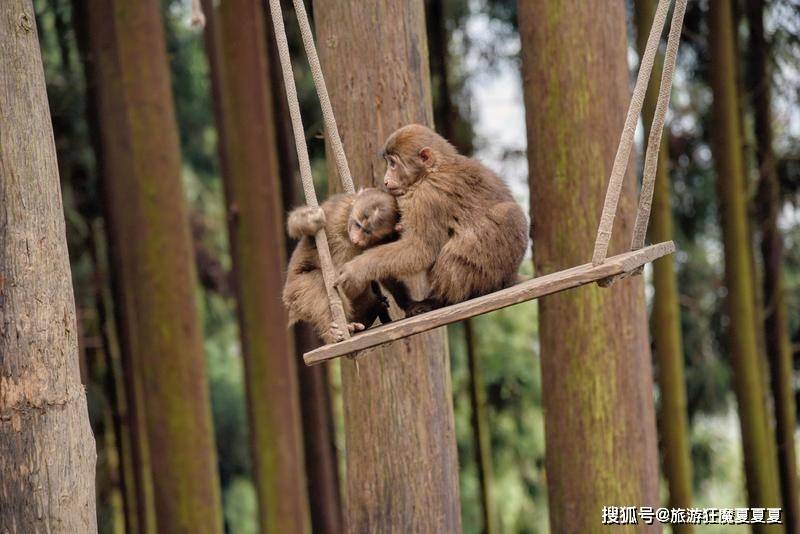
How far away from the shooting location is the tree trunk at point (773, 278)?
650 centimetres

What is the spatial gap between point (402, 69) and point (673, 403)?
3060mm

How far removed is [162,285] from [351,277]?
2634mm

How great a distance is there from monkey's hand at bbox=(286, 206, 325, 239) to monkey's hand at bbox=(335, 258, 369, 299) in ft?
0.59

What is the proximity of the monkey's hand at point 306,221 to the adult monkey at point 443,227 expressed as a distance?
0.67 feet

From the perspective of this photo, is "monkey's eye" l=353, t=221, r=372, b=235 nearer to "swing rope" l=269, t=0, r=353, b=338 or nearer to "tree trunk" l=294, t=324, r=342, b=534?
"swing rope" l=269, t=0, r=353, b=338

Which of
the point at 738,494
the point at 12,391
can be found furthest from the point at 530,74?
the point at 738,494

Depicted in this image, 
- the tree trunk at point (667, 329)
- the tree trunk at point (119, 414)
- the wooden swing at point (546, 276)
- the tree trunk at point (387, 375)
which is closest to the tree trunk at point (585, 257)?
the tree trunk at point (387, 375)

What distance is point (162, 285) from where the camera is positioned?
5.72 m

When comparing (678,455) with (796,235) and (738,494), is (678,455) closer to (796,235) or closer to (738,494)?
(796,235)

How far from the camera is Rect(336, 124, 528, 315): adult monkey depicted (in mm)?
3428

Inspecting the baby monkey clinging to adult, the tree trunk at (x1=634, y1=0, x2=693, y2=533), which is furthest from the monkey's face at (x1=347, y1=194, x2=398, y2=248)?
the tree trunk at (x1=634, y1=0, x2=693, y2=533)

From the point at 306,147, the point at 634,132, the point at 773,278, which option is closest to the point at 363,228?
the point at 306,147

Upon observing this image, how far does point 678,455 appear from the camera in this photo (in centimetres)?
600

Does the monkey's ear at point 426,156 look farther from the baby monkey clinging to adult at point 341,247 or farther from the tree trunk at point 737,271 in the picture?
the tree trunk at point 737,271
